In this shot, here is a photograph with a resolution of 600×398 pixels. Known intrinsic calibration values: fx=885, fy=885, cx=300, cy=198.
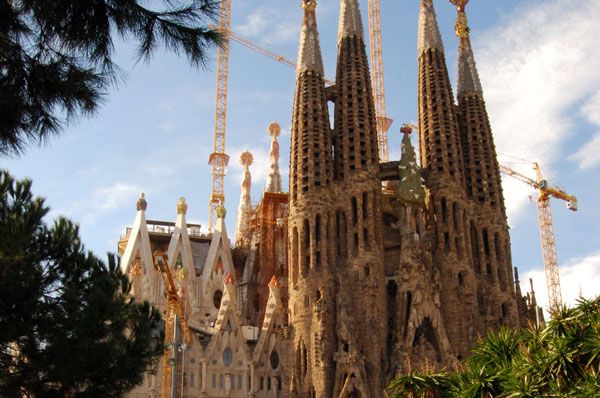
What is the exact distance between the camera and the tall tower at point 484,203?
4400 centimetres

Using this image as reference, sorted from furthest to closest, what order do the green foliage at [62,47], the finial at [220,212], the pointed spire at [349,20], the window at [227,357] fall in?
1. the finial at [220,212]
2. the pointed spire at [349,20]
3. the window at [227,357]
4. the green foliage at [62,47]

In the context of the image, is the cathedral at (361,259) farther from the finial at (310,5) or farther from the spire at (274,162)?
the spire at (274,162)

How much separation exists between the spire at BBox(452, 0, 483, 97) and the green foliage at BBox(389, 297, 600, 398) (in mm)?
29741

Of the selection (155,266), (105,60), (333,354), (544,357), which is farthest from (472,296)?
(105,60)

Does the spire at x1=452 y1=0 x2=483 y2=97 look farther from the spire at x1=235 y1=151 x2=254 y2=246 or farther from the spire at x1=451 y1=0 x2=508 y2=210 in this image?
the spire at x1=235 y1=151 x2=254 y2=246

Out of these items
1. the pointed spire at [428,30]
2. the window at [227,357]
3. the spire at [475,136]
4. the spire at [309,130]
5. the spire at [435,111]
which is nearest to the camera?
the window at [227,357]

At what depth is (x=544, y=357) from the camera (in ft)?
61.5

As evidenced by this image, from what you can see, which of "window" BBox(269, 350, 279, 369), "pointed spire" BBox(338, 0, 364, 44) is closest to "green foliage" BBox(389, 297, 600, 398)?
"window" BBox(269, 350, 279, 369)

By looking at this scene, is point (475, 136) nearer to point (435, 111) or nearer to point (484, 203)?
point (435, 111)

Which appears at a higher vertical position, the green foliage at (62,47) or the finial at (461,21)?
the finial at (461,21)

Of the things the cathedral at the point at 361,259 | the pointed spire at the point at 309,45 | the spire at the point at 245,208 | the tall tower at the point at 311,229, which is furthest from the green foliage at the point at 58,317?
the spire at the point at 245,208

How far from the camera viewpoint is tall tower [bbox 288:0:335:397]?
3962 cm

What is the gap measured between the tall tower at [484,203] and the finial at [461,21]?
0.88 metres

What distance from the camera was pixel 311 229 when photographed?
4234 centimetres
